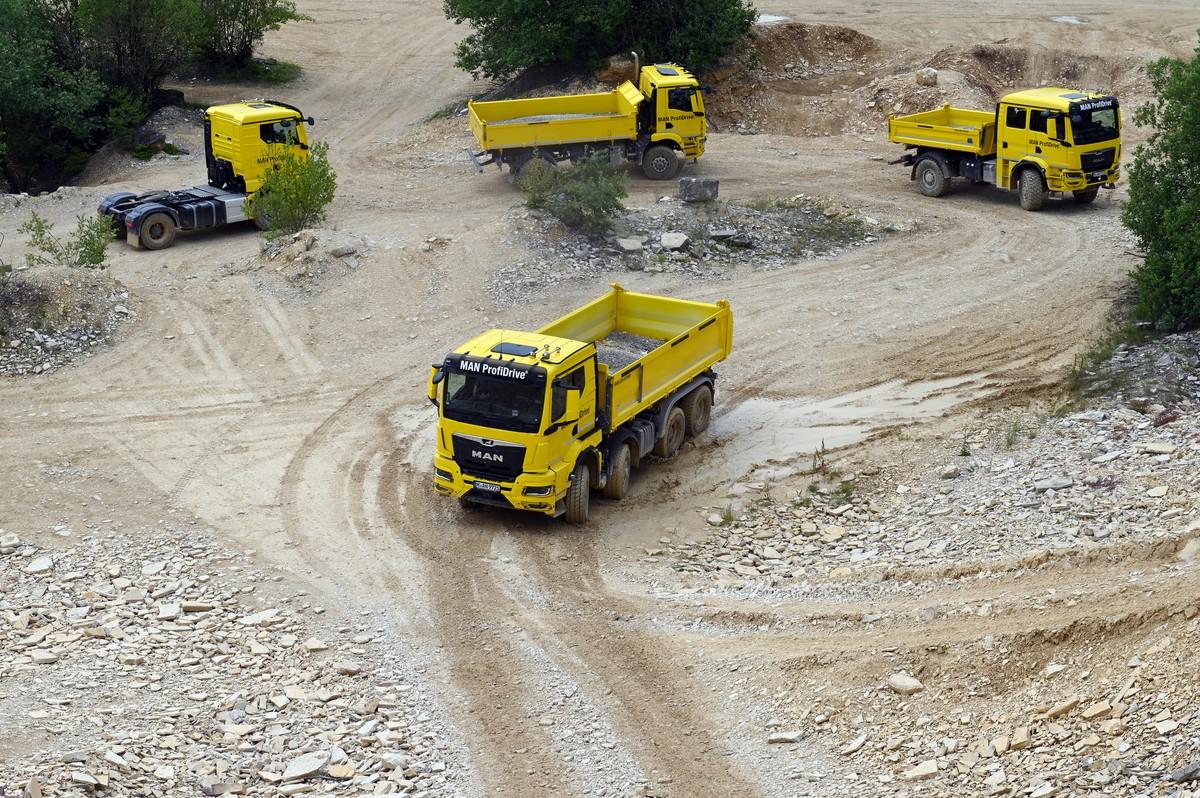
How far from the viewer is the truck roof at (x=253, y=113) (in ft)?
94.4

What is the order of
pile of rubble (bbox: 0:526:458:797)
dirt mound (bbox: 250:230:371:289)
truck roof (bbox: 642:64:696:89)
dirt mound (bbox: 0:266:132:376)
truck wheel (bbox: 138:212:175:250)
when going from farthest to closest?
truck roof (bbox: 642:64:696:89) < truck wheel (bbox: 138:212:175:250) < dirt mound (bbox: 250:230:371:289) < dirt mound (bbox: 0:266:132:376) < pile of rubble (bbox: 0:526:458:797)

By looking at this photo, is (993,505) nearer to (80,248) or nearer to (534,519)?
(534,519)

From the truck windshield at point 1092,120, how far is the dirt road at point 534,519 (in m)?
1.78

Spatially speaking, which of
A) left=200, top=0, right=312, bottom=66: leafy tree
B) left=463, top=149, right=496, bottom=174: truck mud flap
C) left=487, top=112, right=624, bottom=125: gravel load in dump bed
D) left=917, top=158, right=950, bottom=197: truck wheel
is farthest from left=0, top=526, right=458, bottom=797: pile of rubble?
left=200, top=0, right=312, bottom=66: leafy tree

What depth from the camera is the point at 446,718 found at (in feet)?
41.8

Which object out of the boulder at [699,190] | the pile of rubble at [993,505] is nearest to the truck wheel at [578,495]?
the pile of rubble at [993,505]

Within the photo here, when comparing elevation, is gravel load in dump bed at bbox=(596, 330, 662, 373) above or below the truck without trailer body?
below

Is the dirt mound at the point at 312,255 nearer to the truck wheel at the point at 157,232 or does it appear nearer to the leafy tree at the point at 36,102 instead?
the truck wheel at the point at 157,232

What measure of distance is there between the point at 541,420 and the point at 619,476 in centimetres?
187

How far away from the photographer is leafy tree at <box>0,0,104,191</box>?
35.3 m

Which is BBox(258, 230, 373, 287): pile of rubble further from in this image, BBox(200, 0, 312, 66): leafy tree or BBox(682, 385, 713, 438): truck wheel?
BBox(200, 0, 312, 66): leafy tree

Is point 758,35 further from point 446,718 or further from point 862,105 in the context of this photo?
point 446,718

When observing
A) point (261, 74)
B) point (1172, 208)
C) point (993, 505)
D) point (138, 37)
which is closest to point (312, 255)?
point (993, 505)

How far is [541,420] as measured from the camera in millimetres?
15773
